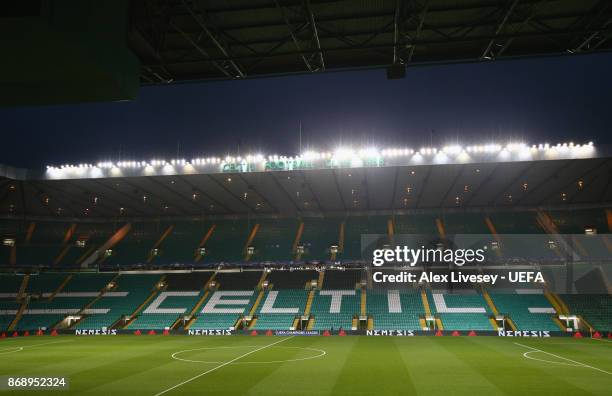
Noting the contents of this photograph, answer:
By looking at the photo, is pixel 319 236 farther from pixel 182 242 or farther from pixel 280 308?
pixel 182 242

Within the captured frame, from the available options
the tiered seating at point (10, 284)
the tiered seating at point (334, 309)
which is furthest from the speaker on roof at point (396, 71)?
the tiered seating at point (10, 284)

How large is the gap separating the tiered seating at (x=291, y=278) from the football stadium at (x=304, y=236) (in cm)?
20

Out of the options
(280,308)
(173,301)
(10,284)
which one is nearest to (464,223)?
(280,308)

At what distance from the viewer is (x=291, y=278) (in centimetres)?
4209

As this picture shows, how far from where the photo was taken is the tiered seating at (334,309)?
Answer: 34281mm

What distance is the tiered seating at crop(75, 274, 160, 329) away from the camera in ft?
120

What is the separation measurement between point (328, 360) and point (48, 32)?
54.9ft

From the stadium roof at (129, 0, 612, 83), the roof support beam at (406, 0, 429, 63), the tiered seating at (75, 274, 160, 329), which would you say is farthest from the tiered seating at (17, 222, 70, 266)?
the roof support beam at (406, 0, 429, 63)

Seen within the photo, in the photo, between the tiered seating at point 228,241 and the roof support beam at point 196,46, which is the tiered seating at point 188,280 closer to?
the tiered seating at point 228,241

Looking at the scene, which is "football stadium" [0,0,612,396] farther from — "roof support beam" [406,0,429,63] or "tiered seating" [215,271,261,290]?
"tiered seating" [215,271,261,290]

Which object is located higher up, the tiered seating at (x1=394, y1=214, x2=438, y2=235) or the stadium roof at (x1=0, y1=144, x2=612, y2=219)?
the stadium roof at (x1=0, y1=144, x2=612, y2=219)

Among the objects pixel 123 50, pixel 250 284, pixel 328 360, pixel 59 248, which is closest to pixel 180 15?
pixel 123 50

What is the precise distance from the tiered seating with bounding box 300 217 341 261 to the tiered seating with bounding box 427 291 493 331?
35.0 ft

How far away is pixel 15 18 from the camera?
137 inches
